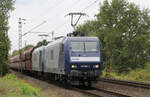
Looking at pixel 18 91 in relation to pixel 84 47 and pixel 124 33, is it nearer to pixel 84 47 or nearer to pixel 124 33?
pixel 84 47

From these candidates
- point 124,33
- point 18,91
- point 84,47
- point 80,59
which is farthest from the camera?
point 124,33

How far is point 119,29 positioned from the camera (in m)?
41.6

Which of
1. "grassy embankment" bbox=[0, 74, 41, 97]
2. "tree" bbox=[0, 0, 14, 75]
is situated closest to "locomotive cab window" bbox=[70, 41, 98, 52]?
"grassy embankment" bbox=[0, 74, 41, 97]

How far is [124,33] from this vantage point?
4088 cm

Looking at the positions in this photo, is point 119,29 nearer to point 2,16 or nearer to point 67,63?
point 2,16

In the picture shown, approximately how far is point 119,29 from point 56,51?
975 inches

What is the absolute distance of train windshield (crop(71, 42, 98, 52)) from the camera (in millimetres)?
15766

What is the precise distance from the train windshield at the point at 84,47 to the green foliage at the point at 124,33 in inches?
825

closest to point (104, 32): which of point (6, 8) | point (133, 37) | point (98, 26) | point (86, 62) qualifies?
point (98, 26)

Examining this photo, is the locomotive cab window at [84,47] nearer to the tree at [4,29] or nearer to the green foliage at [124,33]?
the tree at [4,29]

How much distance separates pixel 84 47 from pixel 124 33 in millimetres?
25995

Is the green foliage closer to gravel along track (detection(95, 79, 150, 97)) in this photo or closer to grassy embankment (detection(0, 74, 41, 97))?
gravel along track (detection(95, 79, 150, 97))

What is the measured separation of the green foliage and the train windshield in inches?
825

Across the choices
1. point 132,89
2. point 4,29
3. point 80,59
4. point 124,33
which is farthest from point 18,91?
point 124,33
